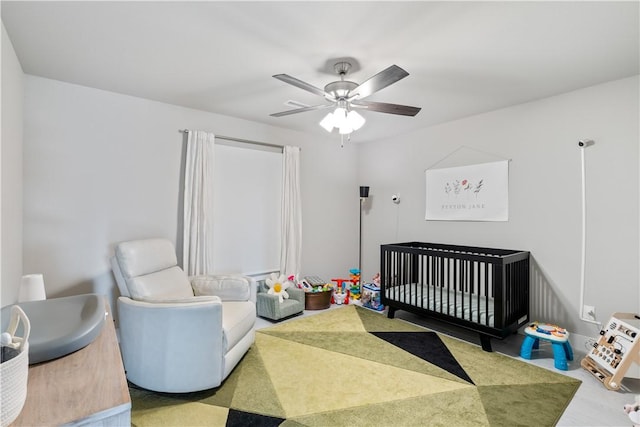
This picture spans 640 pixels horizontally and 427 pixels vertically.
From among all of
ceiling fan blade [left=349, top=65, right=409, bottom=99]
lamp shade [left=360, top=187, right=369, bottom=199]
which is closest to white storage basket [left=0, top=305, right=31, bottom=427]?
ceiling fan blade [left=349, top=65, right=409, bottom=99]

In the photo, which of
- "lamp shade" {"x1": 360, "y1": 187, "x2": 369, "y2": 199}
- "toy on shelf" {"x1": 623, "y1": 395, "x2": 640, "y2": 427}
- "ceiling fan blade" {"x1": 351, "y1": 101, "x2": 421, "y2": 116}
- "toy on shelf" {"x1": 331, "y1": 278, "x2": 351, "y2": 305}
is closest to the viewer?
"toy on shelf" {"x1": 623, "y1": 395, "x2": 640, "y2": 427}

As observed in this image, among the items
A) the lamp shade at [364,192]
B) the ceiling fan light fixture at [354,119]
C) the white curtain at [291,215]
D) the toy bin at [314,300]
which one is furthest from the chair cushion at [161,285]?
the lamp shade at [364,192]

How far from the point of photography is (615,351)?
2.31 meters

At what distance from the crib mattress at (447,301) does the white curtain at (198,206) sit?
2142 mm

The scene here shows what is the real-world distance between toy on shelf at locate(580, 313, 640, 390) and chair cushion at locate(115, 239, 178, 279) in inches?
140

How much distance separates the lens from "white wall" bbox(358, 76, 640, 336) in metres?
2.65

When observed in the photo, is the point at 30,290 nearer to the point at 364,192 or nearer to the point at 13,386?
the point at 13,386

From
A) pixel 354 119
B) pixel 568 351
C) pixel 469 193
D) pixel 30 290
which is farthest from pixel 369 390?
pixel 469 193

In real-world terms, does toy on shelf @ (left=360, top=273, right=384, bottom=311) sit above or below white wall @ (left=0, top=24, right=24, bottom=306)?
below

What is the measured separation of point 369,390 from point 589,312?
2173 millimetres

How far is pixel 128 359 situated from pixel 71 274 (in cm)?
118

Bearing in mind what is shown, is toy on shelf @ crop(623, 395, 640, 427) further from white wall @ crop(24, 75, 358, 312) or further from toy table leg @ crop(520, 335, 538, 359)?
white wall @ crop(24, 75, 358, 312)

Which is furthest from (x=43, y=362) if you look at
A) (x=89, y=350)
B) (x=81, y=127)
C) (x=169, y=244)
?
(x=81, y=127)

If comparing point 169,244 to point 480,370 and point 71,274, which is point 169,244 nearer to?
point 71,274
